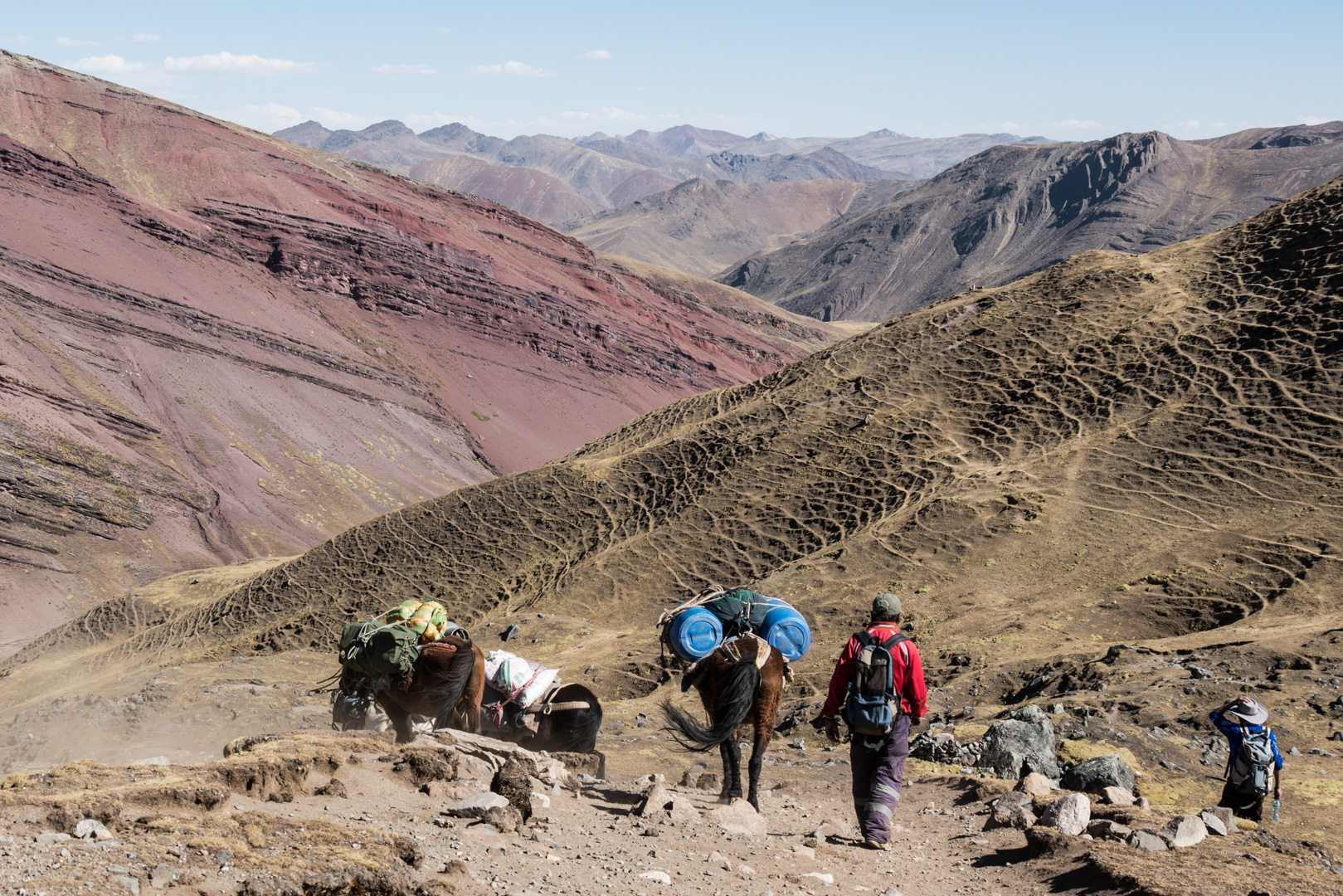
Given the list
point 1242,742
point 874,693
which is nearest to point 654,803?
point 874,693

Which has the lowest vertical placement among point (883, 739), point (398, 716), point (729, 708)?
point (398, 716)

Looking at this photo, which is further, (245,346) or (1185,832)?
(245,346)

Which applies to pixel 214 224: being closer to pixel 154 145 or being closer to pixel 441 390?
pixel 154 145

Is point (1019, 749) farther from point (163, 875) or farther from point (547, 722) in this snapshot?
point (163, 875)

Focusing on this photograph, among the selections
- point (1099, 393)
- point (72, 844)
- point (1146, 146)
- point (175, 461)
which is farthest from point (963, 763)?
point (1146, 146)

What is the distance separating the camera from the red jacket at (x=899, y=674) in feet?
19.7

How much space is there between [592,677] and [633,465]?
8.15 metres

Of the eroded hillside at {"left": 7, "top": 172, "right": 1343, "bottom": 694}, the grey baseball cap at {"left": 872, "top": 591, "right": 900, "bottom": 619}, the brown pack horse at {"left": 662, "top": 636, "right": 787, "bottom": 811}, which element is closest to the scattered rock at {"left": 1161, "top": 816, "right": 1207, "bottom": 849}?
the grey baseball cap at {"left": 872, "top": 591, "right": 900, "bottom": 619}

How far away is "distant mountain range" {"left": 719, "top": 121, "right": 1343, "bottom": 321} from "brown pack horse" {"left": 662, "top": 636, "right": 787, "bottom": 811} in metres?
114

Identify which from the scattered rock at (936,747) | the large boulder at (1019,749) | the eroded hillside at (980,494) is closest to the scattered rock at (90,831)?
the large boulder at (1019,749)

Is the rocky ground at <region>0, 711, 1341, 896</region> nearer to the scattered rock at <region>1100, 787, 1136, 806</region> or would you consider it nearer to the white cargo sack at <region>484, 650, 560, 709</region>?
the scattered rock at <region>1100, 787, 1136, 806</region>

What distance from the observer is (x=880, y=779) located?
5977mm

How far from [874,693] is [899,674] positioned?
0.22 meters

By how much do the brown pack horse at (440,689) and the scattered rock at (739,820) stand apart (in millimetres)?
2657
